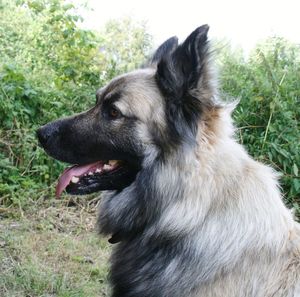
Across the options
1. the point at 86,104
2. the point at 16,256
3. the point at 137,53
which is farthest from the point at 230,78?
the point at 16,256

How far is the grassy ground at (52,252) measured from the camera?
3.84 meters

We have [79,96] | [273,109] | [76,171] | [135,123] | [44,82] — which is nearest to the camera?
[135,123]

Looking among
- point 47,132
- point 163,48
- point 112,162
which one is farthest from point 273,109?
point 47,132

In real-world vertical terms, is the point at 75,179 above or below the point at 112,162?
below

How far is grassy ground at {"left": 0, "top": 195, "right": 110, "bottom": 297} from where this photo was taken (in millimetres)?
3844

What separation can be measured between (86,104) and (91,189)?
362 centimetres

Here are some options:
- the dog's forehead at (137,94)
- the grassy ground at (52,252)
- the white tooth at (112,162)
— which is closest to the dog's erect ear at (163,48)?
the dog's forehead at (137,94)

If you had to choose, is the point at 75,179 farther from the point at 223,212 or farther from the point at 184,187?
the point at 223,212

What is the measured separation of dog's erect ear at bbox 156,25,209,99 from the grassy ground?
1925 mm

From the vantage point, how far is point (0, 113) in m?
5.79

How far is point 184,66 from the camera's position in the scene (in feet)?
8.47

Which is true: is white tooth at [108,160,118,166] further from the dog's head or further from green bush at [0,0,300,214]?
green bush at [0,0,300,214]

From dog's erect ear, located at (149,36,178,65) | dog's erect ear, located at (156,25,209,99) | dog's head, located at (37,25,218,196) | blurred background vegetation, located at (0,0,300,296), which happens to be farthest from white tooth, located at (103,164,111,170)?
blurred background vegetation, located at (0,0,300,296)

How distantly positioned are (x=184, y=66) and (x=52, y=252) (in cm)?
255
